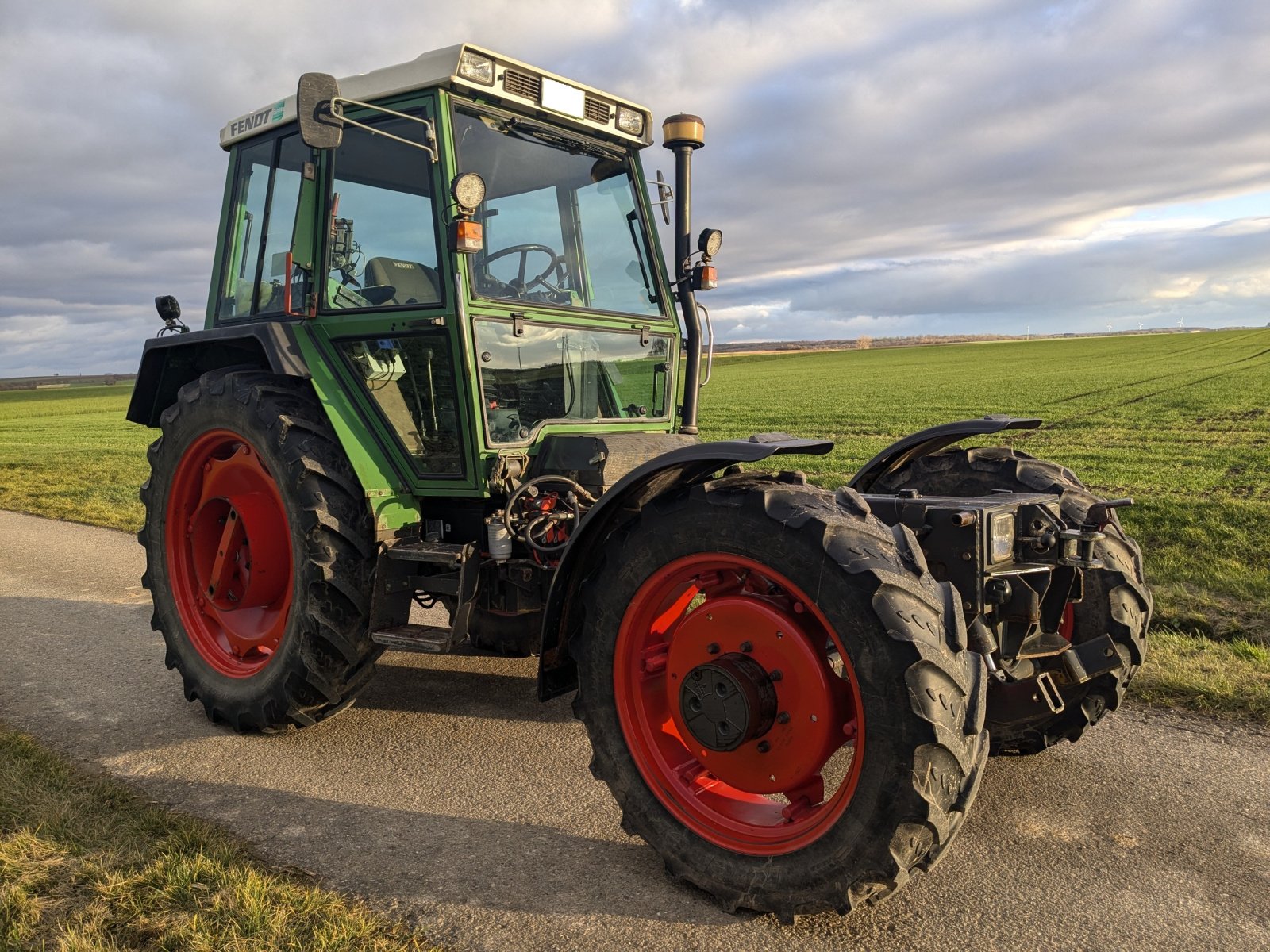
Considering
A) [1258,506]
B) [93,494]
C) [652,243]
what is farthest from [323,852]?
[93,494]

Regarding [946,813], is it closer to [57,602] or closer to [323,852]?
[323,852]

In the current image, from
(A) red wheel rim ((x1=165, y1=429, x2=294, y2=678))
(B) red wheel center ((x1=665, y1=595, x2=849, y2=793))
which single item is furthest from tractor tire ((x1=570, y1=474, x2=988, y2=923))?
(A) red wheel rim ((x1=165, y1=429, x2=294, y2=678))

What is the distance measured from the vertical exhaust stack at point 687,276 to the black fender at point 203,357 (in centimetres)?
178

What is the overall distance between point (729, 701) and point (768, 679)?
Result: 138mm

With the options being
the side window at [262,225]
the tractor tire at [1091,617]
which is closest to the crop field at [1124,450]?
the tractor tire at [1091,617]

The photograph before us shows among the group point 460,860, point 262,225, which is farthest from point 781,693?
point 262,225

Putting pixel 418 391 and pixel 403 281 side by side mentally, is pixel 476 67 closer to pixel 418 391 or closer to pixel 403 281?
pixel 403 281

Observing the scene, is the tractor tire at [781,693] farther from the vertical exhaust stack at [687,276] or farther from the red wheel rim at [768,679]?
the vertical exhaust stack at [687,276]

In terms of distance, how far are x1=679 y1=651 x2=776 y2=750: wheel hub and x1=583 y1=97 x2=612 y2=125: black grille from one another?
2.70 metres

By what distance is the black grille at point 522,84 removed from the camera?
3924mm

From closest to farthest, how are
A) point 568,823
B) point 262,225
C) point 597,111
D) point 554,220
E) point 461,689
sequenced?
point 568,823, point 597,111, point 554,220, point 461,689, point 262,225

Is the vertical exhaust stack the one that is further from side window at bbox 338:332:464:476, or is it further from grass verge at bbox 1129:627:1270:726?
grass verge at bbox 1129:627:1270:726

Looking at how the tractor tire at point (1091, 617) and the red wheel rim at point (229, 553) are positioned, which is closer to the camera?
the tractor tire at point (1091, 617)

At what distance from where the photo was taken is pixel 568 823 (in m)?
3.23
